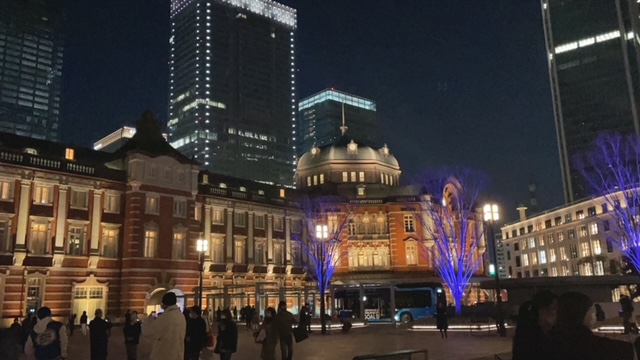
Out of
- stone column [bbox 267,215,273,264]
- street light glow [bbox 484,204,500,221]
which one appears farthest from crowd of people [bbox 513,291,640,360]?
stone column [bbox 267,215,273,264]

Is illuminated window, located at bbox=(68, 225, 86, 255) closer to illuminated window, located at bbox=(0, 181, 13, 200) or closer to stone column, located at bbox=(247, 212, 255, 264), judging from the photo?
illuminated window, located at bbox=(0, 181, 13, 200)

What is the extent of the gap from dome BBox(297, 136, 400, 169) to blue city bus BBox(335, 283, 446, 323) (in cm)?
2362

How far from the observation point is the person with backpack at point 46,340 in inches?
331

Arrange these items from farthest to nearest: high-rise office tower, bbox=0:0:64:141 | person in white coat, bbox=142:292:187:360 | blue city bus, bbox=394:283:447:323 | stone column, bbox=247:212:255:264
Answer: high-rise office tower, bbox=0:0:64:141
stone column, bbox=247:212:255:264
blue city bus, bbox=394:283:447:323
person in white coat, bbox=142:292:187:360

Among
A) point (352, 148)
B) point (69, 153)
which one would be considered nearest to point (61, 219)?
point (69, 153)

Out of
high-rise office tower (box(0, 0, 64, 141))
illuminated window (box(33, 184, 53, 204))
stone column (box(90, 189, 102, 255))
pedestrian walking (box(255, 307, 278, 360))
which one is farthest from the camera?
high-rise office tower (box(0, 0, 64, 141))

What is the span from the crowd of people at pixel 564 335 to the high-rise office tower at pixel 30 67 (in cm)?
15327

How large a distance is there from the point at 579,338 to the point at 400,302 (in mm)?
36381

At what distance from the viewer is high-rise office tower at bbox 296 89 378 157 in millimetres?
146750

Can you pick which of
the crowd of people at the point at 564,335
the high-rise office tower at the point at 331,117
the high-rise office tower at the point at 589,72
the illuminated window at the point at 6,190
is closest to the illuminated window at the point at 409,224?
the illuminated window at the point at 6,190

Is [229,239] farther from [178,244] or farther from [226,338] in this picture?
[226,338]

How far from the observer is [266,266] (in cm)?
4962

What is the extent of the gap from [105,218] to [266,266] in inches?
621

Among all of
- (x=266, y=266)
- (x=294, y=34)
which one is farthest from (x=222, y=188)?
(x=294, y=34)
